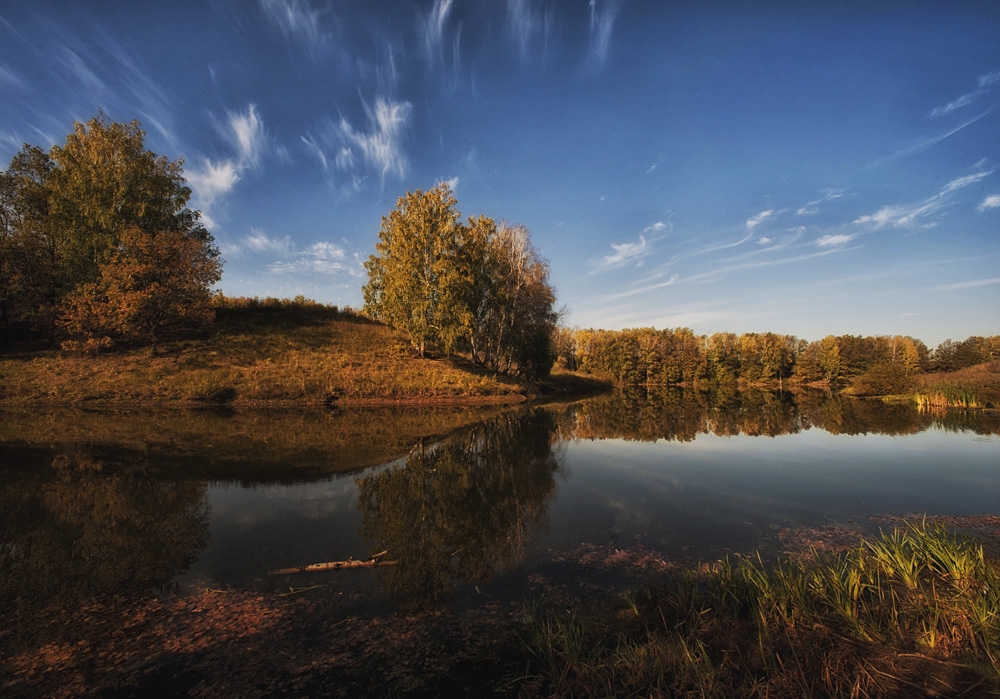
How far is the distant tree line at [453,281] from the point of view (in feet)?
103

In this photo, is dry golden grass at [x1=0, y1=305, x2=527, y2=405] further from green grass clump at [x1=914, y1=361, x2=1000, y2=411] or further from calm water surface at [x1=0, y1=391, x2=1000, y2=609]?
green grass clump at [x1=914, y1=361, x2=1000, y2=411]

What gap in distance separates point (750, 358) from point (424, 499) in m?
94.0

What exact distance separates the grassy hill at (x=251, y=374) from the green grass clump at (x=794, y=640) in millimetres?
24986

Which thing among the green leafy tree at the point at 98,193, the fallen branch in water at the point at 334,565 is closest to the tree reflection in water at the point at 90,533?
the fallen branch in water at the point at 334,565

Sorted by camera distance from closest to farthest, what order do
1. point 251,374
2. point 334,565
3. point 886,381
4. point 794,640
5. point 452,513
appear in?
point 794,640
point 334,565
point 452,513
point 251,374
point 886,381

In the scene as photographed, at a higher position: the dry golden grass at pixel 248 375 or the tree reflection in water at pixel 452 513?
the dry golden grass at pixel 248 375

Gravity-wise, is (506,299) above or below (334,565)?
above

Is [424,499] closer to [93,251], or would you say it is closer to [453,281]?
[453,281]

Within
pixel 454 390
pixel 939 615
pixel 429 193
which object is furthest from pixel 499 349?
pixel 939 615

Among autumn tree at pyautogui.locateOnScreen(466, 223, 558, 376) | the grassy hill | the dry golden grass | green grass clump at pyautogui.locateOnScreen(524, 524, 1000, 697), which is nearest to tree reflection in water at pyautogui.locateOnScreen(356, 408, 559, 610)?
green grass clump at pyautogui.locateOnScreen(524, 524, 1000, 697)

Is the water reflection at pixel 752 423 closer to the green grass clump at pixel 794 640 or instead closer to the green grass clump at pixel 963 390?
the green grass clump at pixel 963 390

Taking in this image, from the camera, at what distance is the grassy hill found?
83.6ft

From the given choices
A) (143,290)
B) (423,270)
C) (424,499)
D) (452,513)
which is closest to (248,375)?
(143,290)

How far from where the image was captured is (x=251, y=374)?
92.6 ft
